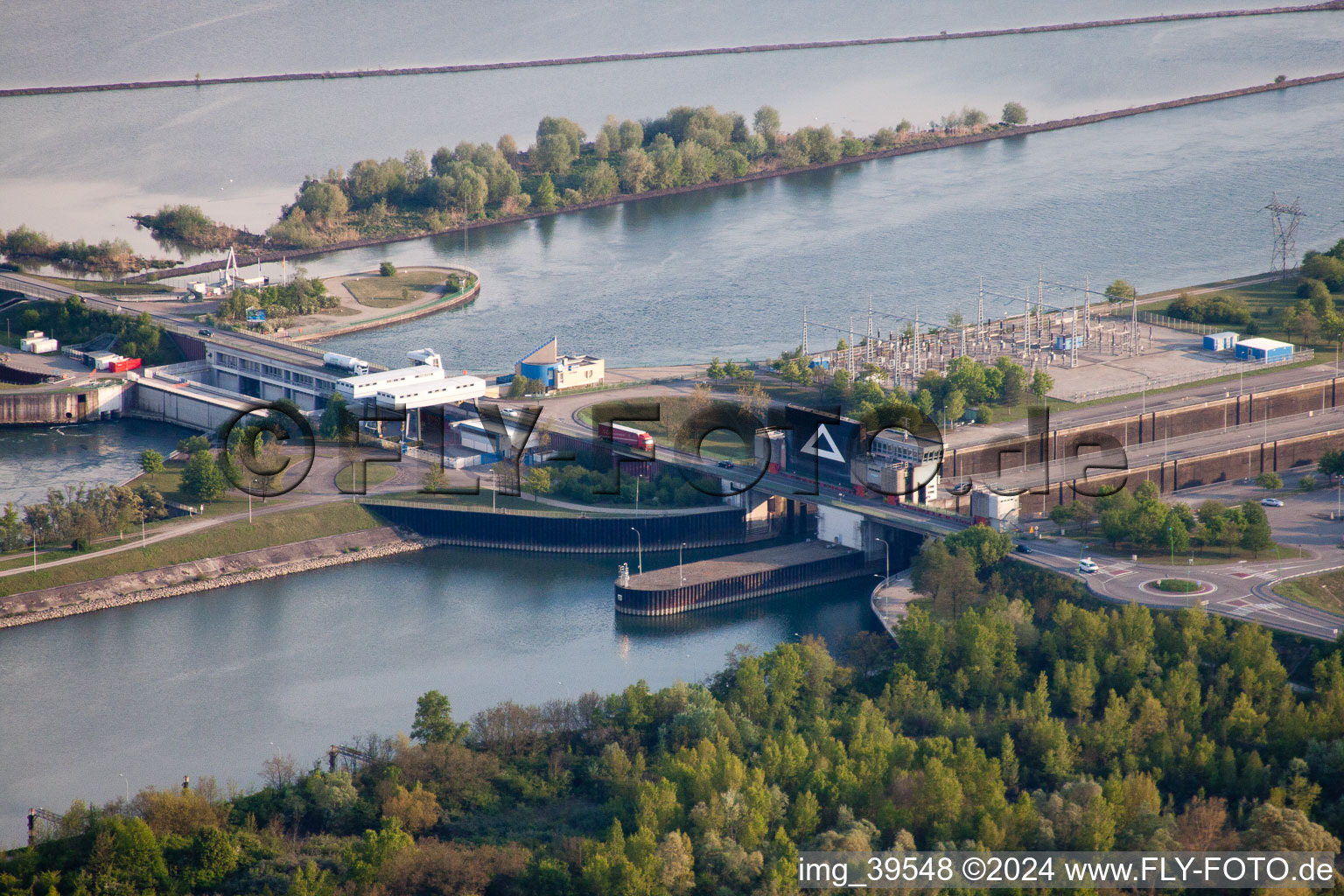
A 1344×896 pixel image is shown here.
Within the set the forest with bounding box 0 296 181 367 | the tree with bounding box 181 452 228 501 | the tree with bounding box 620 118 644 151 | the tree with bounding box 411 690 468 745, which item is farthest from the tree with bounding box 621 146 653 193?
the tree with bounding box 411 690 468 745

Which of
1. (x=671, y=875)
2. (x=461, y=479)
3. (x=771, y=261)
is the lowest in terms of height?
(x=671, y=875)

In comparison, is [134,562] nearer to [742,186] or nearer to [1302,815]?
[1302,815]

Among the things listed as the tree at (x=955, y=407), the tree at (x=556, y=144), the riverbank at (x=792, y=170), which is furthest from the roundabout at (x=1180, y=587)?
the tree at (x=556, y=144)

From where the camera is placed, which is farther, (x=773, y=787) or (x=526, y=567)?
(x=526, y=567)

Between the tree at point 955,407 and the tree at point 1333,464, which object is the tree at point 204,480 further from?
the tree at point 1333,464

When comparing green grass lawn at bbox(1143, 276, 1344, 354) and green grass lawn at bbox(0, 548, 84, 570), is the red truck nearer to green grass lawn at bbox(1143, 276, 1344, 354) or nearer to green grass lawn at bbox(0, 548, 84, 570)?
green grass lawn at bbox(0, 548, 84, 570)

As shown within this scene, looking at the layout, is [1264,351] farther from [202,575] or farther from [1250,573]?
[202,575]

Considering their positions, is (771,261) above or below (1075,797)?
above

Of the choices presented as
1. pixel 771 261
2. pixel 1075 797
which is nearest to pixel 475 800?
pixel 1075 797
